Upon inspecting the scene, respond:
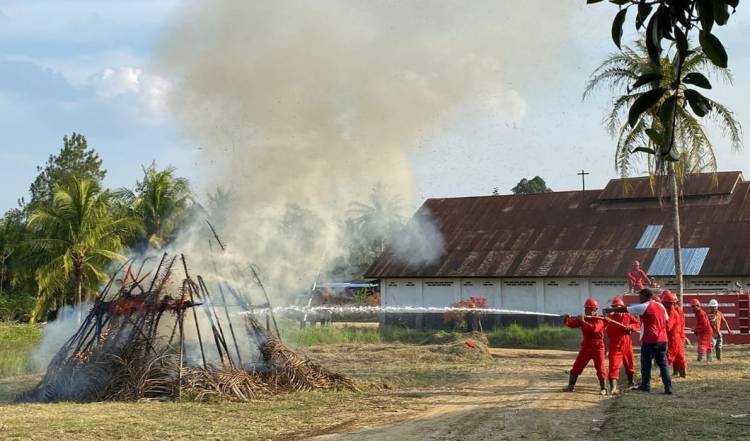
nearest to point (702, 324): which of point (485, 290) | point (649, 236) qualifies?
point (649, 236)

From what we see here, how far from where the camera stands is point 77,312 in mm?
21125

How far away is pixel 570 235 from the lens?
35000 mm

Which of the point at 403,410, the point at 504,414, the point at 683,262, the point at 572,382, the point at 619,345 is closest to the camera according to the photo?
the point at 504,414

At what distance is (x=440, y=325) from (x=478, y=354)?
37.2 feet

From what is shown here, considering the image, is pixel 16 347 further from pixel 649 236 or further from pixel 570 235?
pixel 649 236

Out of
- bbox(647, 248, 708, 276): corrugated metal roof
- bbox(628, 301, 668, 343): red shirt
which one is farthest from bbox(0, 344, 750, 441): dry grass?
bbox(647, 248, 708, 276): corrugated metal roof

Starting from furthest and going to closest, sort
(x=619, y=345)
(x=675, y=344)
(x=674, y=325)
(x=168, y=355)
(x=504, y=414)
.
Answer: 1. (x=674, y=325)
2. (x=675, y=344)
3. (x=168, y=355)
4. (x=619, y=345)
5. (x=504, y=414)

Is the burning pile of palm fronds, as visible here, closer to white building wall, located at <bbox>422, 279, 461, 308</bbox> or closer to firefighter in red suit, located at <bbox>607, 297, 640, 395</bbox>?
firefighter in red suit, located at <bbox>607, 297, 640, 395</bbox>

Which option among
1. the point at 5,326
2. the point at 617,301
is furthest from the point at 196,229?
the point at 5,326

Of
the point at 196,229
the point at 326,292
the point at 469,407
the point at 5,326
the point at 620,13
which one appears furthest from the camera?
the point at 326,292

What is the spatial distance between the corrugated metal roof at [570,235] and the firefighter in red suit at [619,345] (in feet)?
53.9

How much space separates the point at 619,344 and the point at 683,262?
1776 cm

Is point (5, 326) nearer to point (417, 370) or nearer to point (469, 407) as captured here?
point (417, 370)

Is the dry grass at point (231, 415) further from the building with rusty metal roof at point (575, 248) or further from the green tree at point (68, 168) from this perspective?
the green tree at point (68, 168)
